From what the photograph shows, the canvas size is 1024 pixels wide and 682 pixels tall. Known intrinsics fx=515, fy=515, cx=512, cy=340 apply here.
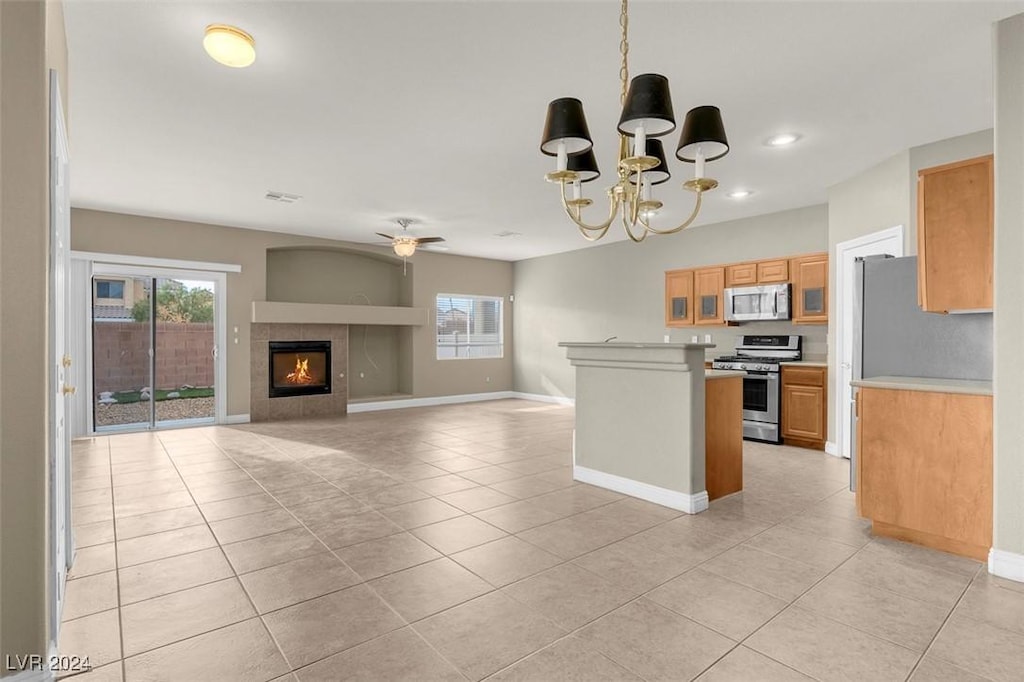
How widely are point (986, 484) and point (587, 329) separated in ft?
21.3

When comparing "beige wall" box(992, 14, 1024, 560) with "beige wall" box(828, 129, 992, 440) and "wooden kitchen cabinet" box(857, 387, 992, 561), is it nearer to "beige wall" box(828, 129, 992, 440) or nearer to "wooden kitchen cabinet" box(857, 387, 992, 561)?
"wooden kitchen cabinet" box(857, 387, 992, 561)

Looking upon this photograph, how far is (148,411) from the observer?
6.71 meters

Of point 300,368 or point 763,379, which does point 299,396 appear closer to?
point 300,368

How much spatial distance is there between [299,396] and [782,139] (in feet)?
23.2

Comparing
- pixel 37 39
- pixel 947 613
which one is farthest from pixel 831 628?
pixel 37 39

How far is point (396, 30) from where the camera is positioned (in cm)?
265

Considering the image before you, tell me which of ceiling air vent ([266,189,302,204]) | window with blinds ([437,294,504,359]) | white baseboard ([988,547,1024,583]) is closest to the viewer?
white baseboard ([988,547,1024,583])

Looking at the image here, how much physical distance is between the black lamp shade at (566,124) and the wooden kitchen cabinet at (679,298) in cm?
510

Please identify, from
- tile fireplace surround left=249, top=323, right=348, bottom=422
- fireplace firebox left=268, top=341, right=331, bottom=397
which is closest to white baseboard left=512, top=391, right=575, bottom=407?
tile fireplace surround left=249, top=323, right=348, bottom=422

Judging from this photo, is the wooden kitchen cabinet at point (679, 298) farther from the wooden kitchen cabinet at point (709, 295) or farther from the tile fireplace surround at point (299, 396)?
the tile fireplace surround at point (299, 396)

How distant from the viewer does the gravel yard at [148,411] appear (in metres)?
6.46

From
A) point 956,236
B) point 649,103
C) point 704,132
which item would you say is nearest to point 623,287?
point 956,236

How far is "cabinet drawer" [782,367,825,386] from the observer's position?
550 centimetres

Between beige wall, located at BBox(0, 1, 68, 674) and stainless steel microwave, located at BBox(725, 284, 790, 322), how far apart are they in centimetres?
635
